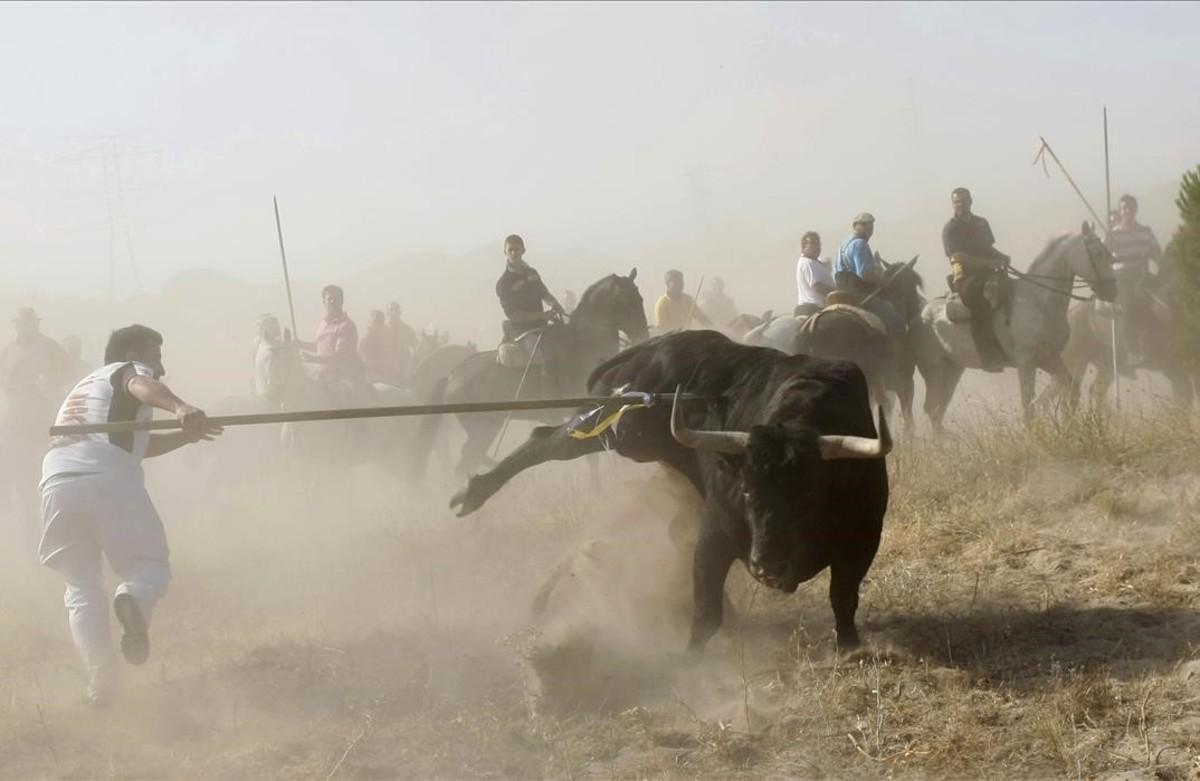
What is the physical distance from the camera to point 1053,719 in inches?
239

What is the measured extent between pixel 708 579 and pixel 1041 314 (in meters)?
8.61

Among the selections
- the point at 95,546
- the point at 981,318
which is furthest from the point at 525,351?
the point at 95,546

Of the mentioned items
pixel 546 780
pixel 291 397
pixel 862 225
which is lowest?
pixel 546 780

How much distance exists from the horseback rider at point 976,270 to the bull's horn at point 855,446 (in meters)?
8.59

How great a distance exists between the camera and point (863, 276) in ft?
49.6

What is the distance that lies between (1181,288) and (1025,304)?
108 inches

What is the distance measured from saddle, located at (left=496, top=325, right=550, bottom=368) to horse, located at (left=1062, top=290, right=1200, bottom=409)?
5321 mm

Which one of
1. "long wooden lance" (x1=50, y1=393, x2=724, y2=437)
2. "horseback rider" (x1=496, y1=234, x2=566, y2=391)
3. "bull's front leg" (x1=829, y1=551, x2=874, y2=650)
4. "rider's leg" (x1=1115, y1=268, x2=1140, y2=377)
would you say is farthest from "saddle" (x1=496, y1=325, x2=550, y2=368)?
"bull's front leg" (x1=829, y1=551, x2=874, y2=650)

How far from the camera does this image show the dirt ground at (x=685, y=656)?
249 inches

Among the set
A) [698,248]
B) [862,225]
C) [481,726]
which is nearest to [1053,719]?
[481,726]

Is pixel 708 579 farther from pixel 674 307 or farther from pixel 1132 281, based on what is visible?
pixel 1132 281

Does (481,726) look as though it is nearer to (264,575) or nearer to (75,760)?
(75,760)

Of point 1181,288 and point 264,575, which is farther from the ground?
point 1181,288

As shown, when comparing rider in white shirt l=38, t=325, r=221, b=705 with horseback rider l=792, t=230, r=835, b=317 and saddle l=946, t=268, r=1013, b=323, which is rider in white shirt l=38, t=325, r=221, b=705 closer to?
horseback rider l=792, t=230, r=835, b=317
